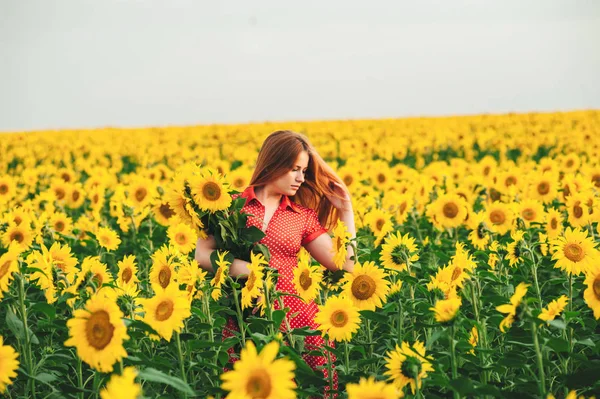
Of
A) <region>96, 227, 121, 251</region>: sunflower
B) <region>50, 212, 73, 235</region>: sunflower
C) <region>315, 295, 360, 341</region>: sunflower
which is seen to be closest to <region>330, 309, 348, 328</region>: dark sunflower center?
<region>315, 295, 360, 341</region>: sunflower

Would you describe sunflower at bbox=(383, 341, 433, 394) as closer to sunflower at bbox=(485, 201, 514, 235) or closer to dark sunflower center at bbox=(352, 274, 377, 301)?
dark sunflower center at bbox=(352, 274, 377, 301)

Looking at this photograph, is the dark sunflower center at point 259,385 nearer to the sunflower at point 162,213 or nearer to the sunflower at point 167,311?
the sunflower at point 167,311

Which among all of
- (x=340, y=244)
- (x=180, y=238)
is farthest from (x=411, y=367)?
(x=180, y=238)

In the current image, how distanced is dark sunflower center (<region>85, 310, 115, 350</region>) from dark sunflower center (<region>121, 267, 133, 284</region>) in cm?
168

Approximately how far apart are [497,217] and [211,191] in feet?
10.6

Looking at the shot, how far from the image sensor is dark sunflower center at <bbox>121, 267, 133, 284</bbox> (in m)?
4.09

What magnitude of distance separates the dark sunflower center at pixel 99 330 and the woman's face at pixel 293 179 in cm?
189

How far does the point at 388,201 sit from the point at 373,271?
153 inches

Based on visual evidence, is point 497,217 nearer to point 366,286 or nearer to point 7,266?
point 366,286

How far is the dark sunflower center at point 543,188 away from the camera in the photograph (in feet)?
24.4

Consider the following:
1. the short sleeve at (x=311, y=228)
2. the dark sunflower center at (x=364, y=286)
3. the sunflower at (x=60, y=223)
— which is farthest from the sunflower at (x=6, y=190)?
the dark sunflower center at (x=364, y=286)

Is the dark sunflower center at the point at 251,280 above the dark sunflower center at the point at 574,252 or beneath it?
beneath

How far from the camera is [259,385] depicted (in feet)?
6.63

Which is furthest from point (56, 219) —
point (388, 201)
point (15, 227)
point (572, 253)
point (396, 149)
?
point (396, 149)
